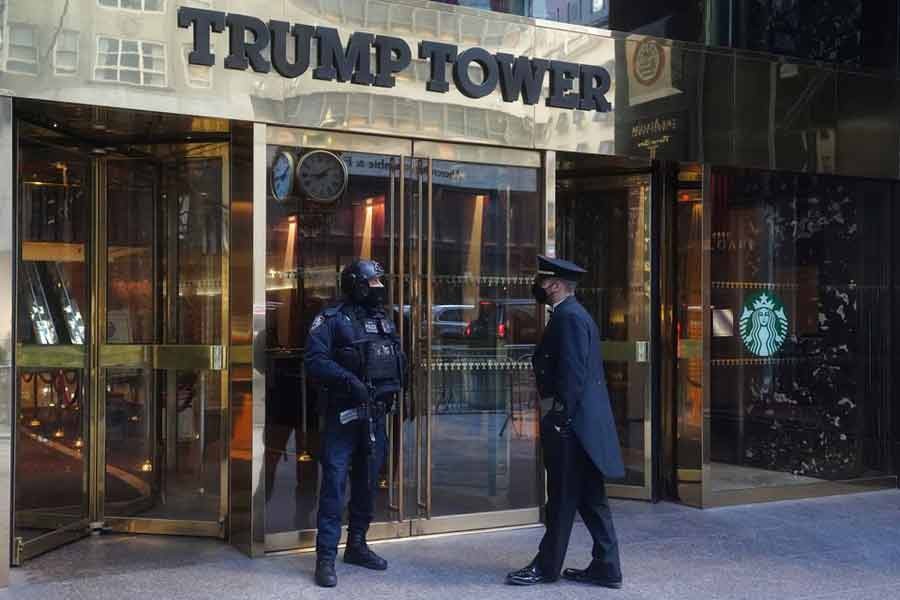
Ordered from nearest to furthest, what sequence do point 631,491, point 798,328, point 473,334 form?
point 473,334
point 631,491
point 798,328

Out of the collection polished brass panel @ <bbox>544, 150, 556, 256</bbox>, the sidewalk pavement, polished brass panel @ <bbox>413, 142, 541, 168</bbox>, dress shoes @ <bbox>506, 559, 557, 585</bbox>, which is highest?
polished brass panel @ <bbox>413, 142, 541, 168</bbox>

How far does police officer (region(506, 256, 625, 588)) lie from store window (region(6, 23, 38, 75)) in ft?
10.2

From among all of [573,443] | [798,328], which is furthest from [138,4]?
[798,328]

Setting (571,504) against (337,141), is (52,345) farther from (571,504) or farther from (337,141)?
(571,504)

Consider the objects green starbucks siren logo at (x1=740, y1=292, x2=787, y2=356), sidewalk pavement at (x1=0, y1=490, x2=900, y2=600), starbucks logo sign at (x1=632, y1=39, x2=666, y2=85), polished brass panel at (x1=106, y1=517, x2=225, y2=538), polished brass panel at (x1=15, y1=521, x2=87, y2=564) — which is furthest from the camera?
green starbucks siren logo at (x1=740, y1=292, x2=787, y2=356)

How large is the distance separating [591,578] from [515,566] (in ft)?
1.80

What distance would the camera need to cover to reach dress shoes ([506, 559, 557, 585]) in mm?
5516

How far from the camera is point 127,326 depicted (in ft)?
22.1

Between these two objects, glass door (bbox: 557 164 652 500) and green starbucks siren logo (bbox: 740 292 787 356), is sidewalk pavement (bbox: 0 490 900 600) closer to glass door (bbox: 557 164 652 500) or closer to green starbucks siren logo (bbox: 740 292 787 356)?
glass door (bbox: 557 164 652 500)

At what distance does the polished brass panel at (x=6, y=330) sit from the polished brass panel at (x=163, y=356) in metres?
1.33

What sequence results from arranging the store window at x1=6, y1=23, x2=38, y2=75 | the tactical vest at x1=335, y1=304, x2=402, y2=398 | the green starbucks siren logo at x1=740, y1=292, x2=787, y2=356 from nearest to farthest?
the store window at x1=6, y1=23, x2=38, y2=75, the tactical vest at x1=335, y1=304, x2=402, y2=398, the green starbucks siren logo at x1=740, y1=292, x2=787, y2=356

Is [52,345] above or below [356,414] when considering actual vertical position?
above

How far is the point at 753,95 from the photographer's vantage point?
764 cm

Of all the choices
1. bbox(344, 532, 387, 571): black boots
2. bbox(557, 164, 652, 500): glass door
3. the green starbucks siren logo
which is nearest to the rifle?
bbox(344, 532, 387, 571): black boots
